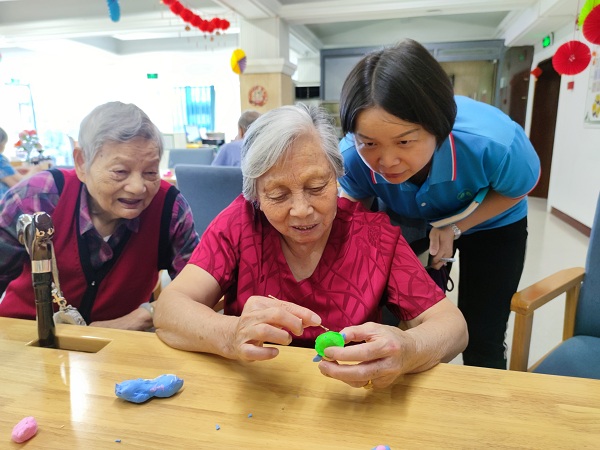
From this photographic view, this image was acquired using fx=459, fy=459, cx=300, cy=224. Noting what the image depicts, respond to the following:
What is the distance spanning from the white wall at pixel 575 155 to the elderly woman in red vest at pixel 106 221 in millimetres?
5414

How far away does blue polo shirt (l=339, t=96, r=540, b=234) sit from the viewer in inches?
57.1

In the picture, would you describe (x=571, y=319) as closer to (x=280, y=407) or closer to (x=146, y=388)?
(x=280, y=407)

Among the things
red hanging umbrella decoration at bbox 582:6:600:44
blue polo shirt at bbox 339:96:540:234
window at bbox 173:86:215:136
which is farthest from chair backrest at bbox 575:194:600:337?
window at bbox 173:86:215:136

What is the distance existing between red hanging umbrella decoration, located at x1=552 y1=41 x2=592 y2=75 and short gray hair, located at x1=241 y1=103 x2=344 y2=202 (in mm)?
4962

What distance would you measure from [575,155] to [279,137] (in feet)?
20.7

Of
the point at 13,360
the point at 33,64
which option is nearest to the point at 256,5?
the point at 13,360

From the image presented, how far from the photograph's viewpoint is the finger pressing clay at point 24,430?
0.73 metres

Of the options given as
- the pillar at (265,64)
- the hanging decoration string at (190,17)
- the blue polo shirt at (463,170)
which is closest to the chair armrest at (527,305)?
the blue polo shirt at (463,170)

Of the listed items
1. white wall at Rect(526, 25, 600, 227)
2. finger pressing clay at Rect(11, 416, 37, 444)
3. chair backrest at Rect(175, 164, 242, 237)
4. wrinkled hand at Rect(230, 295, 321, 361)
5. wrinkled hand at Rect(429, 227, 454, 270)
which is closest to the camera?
finger pressing clay at Rect(11, 416, 37, 444)

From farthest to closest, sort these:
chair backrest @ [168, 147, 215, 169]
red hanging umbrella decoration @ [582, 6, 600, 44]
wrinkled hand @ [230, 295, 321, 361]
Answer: chair backrest @ [168, 147, 215, 169] < red hanging umbrella decoration @ [582, 6, 600, 44] < wrinkled hand @ [230, 295, 321, 361]

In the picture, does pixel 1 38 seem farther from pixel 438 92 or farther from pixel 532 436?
pixel 532 436

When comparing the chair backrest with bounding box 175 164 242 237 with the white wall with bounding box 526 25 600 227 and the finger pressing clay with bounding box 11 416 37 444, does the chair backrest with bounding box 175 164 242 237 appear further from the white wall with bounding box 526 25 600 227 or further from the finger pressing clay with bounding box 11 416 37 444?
the white wall with bounding box 526 25 600 227

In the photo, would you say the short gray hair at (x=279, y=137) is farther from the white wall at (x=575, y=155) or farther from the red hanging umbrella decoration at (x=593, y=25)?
the white wall at (x=575, y=155)

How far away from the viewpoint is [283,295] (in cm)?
121
